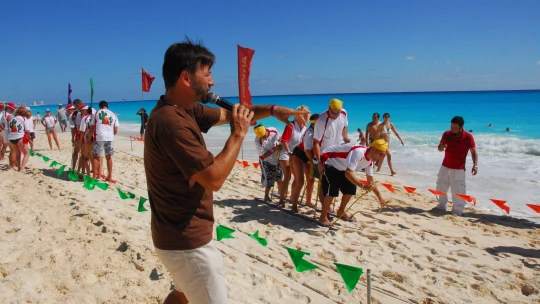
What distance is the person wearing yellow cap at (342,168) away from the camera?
5.05m

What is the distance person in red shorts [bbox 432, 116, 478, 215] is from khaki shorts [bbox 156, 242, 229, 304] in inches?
227

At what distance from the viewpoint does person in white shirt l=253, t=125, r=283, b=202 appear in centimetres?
636

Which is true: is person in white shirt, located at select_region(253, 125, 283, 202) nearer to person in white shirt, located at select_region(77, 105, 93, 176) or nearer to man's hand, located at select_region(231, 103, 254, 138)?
person in white shirt, located at select_region(77, 105, 93, 176)

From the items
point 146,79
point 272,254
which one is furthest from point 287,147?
point 146,79

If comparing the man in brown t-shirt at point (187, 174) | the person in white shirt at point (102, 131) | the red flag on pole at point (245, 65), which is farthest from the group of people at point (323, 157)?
the person in white shirt at point (102, 131)

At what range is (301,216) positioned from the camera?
5.94 metres

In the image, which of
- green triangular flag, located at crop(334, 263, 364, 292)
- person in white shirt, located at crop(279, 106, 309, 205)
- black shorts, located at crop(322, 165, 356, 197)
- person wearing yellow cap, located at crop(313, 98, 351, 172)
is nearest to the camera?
green triangular flag, located at crop(334, 263, 364, 292)

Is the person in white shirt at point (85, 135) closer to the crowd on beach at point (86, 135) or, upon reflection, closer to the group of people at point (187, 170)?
the crowd on beach at point (86, 135)

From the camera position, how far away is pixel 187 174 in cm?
165

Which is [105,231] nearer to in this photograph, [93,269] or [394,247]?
[93,269]

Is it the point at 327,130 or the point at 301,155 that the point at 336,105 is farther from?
the point at 301,155

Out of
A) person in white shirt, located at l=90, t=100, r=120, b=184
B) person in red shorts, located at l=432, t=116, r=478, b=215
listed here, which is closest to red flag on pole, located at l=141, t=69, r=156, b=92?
person in white shirt, located at l=90, t=100, r=120, b=184

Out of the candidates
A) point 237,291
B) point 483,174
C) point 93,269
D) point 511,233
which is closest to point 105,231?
point 93,269

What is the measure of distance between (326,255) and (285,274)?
0.80 m
